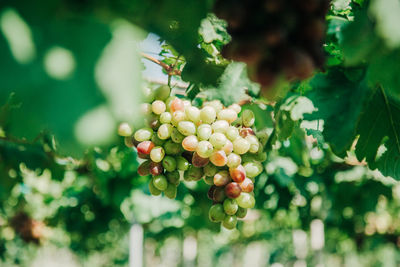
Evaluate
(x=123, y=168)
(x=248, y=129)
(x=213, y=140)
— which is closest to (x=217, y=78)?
(x=213, y=140)

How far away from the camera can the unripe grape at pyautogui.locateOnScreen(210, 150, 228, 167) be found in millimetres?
1586

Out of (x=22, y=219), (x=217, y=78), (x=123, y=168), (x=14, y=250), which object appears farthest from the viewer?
(x=14, y=250)

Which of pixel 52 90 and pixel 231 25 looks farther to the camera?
pixel 231 25

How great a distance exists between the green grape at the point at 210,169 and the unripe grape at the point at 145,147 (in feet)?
0.93

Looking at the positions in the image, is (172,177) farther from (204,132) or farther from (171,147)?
(204,132)

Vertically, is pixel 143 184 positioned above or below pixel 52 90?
below

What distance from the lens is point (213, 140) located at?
158 cm

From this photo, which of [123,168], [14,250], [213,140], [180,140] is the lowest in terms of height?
[14,250]

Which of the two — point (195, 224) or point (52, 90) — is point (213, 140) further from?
point (195, 224)

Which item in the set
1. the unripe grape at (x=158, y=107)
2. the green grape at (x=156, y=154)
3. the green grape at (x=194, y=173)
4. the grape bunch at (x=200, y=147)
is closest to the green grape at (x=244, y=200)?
the grape bunch at (x=200, y=147)

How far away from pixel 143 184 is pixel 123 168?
45 cm

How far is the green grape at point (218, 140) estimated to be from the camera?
157 centimetres

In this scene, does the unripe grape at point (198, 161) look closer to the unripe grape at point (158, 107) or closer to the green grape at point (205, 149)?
the green grape at point (205, 149)

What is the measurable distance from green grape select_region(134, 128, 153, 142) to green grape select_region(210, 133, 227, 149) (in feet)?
1.08
